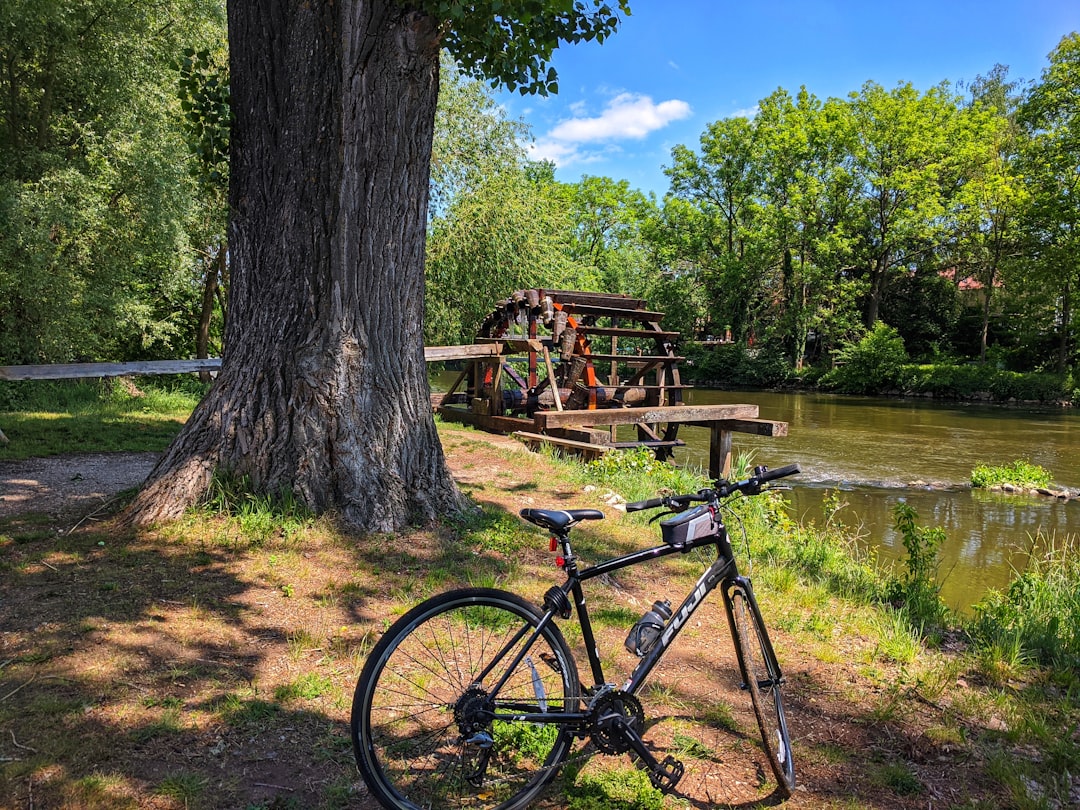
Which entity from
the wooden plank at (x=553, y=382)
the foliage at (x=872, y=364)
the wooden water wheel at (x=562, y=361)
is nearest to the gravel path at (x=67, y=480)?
the wooden plank at (x=553, y=382)

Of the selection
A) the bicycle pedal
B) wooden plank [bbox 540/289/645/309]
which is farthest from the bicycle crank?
wooden plank [bbox 540/289/645/309]

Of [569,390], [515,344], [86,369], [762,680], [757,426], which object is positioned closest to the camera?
[762,680]

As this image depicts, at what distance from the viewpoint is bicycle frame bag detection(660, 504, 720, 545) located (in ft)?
8.05

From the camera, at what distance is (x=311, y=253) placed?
4582 mm

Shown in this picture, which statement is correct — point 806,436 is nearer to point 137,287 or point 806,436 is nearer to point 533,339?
point 533,339

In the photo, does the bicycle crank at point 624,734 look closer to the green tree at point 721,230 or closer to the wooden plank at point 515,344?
the wooden plank at point 515,344

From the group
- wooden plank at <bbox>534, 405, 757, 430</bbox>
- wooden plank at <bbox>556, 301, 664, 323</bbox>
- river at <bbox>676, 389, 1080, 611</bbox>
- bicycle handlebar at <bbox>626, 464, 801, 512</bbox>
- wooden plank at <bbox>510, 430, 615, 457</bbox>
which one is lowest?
river at <bbox>676, 389, 1080, 611</bbox>

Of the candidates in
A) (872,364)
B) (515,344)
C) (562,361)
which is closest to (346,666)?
(515,344)

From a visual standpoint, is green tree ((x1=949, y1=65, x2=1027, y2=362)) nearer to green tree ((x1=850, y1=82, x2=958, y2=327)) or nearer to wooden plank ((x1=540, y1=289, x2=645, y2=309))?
green tree ((x1=850, y1=82, x2=958, y2=327))

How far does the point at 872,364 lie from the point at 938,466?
18609mm

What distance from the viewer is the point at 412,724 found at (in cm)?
271

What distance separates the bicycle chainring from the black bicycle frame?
0.14ft

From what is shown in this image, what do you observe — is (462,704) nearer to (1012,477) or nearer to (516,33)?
(516,33)

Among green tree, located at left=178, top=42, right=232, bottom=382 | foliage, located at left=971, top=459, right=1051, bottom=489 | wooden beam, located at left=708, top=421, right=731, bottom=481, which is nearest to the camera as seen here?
green tree, located at left=178, top=42, right=232, bottom=382
